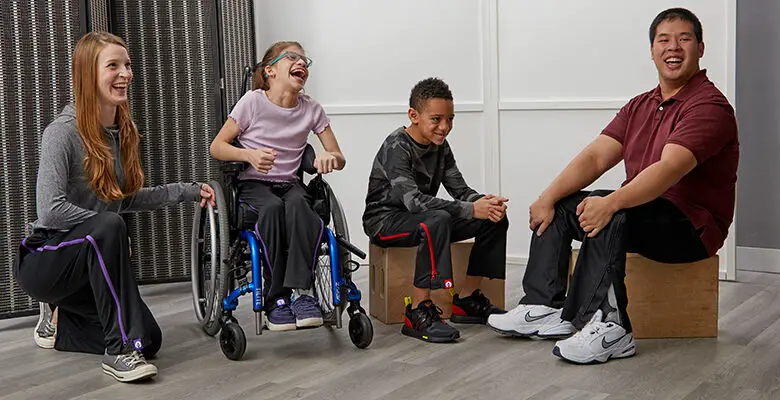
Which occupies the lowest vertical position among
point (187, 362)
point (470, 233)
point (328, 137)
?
point (187, 362)

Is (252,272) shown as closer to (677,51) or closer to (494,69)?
(677,51)

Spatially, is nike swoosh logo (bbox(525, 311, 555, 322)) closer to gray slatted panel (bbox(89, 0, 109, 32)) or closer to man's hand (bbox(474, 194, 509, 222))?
man's hand (bbox(474, 194, 509, 222))

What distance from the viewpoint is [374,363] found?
2.88 metres

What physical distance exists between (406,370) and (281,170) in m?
0.84

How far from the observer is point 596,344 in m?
2.79

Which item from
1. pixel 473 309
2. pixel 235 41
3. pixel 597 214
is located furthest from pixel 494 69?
pixel 597 214

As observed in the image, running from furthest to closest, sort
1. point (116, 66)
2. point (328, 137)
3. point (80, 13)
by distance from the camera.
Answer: point (80, 13), point (328, 137), point (116, 66)

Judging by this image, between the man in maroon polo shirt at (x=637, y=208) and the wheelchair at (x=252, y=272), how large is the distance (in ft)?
1.59

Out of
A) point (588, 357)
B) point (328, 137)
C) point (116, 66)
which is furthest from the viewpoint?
point (328, 137)

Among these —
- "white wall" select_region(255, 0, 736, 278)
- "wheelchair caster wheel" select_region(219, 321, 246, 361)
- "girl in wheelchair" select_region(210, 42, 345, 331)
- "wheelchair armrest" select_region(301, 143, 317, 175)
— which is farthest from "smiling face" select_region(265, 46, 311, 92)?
"white wall" select_region(255, 0, 736, 278)

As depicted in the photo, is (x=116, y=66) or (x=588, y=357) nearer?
(x=588, y=357)

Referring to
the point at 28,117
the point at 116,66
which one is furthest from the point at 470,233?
the point at 28,117

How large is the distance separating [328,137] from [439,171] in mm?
407

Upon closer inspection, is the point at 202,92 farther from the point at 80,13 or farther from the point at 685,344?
the point at 685,344
